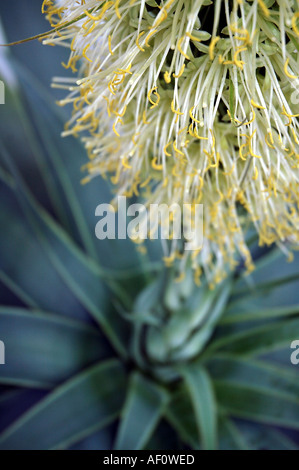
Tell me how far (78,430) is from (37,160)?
0.34 metres

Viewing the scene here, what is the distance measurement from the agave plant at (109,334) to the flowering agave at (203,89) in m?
0.12

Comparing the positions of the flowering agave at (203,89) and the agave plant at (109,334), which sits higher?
the flowering agave at (203,89)

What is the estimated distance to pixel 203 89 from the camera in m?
0.30

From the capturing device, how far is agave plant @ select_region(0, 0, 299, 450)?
483 millimetres

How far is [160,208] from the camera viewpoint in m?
0.43

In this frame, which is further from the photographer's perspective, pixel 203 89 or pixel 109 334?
pixel 109 334

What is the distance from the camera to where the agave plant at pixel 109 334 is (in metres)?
0.48

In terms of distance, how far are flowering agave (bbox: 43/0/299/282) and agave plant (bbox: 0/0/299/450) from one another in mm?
116

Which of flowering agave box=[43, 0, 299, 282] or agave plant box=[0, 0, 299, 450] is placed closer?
flowering agave box=[43, 0, 299, 282]

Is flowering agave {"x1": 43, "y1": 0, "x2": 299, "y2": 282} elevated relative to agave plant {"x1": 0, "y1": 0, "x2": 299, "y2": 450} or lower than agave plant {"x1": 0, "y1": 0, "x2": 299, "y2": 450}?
elevated

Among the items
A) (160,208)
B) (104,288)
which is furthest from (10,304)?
(160,208)

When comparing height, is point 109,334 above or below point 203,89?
below

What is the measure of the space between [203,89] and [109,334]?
0.35 meters

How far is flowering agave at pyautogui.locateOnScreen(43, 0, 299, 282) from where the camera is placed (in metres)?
0.28
